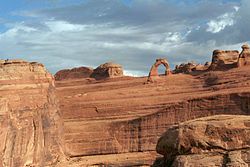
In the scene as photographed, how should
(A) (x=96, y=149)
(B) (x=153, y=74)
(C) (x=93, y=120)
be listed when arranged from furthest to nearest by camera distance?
(B) (x=153, y=74) → (C) (x=93, y=120) → (A) (x=96, y=149)

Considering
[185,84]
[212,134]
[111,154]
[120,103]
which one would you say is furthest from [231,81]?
[212,134]

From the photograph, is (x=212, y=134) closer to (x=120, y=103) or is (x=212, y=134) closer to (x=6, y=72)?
(x=6, y=72)

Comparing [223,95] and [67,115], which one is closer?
[223,95]

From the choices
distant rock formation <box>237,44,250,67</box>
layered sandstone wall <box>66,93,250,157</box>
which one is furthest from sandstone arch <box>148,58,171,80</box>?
layered sandstone wall <box>66,93,250,157</box>

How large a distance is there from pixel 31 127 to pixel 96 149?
1152 centimetres

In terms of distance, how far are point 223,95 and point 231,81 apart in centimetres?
1116

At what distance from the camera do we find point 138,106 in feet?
168

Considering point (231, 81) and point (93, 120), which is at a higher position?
point (231, 81)

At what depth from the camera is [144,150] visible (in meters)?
42.8

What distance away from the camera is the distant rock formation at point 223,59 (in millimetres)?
58500

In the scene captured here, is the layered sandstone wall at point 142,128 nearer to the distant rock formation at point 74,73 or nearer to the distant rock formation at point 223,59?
the distant rock formation at point 223,59

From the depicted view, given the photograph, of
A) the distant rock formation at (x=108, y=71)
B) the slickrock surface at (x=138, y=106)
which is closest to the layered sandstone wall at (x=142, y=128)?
the slickrock surface at (x=138, y=106)

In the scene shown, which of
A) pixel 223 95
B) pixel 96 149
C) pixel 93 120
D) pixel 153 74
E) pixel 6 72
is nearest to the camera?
pixel 6 72

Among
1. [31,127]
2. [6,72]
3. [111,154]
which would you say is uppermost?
[6,72]
